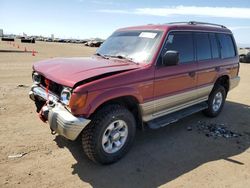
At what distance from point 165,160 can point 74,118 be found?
1.72 m

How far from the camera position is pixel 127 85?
4031mm

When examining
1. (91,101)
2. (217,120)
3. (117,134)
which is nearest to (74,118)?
(91,101)

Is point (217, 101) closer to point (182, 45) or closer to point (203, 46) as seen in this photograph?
point (203, 46)

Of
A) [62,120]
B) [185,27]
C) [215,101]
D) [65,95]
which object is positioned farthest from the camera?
[215,101]

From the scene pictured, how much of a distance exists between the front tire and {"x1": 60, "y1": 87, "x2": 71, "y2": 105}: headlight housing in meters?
0.45

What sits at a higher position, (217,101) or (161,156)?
(217,101)

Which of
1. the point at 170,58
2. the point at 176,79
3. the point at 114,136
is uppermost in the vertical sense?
the point at 170,58

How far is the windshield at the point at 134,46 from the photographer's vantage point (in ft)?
15.1

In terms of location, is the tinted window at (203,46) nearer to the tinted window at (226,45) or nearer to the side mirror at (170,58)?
the tinted window at (226,45)

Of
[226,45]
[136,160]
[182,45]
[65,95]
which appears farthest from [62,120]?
[226,45]

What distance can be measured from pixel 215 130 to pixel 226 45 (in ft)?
7.57

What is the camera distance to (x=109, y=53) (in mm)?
5219

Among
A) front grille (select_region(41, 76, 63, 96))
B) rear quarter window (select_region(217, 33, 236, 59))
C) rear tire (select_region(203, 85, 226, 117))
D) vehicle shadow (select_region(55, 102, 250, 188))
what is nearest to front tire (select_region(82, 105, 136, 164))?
vehicle shadow (select_region(55, 102, 250, 188))

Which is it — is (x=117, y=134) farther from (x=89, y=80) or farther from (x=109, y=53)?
(x=109, y=53)
